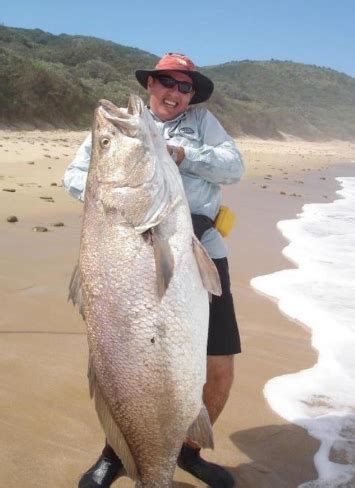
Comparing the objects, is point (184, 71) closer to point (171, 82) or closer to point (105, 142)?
point (171, 82)

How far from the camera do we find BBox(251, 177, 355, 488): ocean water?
11.2 ft

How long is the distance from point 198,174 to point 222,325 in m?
0.81

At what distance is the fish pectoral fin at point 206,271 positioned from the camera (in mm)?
2576

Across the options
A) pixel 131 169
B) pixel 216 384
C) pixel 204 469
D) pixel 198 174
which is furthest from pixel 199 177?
pixel 204 469

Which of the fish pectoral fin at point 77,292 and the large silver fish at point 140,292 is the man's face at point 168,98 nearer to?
the large silver fish at point 140,292

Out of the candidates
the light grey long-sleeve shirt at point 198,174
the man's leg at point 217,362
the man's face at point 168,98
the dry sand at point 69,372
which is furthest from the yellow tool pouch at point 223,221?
the dry sand at point 69,372

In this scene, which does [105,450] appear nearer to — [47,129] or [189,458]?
[189,458]

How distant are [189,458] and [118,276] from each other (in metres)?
1.24

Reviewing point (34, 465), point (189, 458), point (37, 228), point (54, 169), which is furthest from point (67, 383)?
point (54, 169)

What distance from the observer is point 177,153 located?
2.88 metres

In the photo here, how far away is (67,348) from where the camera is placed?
4.35 m

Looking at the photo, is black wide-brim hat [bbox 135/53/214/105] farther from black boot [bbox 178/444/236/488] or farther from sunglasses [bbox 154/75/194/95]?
black boot [bbox 178/444/236/488]

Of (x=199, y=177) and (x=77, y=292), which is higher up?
(x=199, y=177)

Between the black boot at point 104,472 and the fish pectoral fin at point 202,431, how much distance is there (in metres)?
0.50
